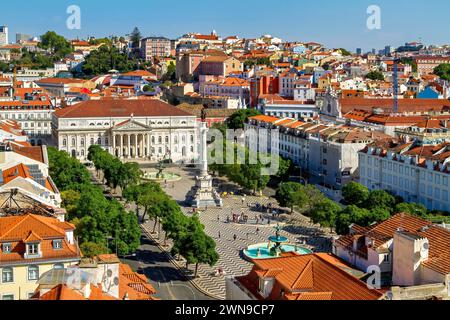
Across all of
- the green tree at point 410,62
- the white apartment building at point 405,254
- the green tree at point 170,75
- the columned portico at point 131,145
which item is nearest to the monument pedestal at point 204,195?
the columned portico at point 131,145

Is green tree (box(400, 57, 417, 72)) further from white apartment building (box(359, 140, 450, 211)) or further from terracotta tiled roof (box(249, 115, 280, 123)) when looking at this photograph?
white apartment building (box(359, 140, 450, 211))

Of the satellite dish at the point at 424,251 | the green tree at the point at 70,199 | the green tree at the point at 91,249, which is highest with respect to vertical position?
the satellite dish at the point at 424,251

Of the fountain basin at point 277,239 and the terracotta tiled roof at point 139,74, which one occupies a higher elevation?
the terracotta tiled roof at point 139,74

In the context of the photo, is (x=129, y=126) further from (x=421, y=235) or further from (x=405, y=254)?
(x=405, y=254)

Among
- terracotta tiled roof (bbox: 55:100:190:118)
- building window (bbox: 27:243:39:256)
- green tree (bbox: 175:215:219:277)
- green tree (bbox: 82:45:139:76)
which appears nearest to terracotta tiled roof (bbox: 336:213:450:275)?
green tree (bbox: 175:215:219:277)

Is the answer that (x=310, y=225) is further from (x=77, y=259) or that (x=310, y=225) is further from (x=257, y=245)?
(x=77, y=259)

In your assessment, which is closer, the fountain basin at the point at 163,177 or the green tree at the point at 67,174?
the green tree at the point at 67,174

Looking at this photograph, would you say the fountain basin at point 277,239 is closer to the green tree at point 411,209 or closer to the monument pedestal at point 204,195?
the green tree at point 411,209
